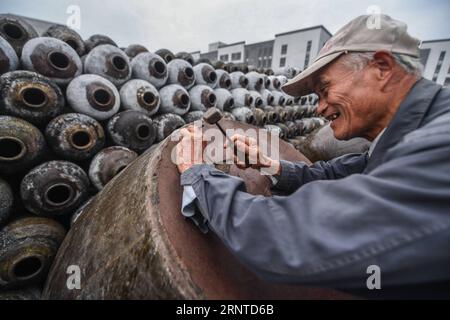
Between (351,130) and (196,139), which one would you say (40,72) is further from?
(351,130)

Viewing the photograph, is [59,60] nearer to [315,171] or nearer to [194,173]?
[194,173]

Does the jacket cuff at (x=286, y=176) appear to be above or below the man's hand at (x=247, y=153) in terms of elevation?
below

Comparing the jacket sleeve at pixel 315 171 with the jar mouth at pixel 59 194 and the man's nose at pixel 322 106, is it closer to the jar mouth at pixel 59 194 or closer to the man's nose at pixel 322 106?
the man's nose at pixel 322 106

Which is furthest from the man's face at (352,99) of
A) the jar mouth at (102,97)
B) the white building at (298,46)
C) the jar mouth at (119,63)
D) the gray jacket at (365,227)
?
the white building at (298,46)

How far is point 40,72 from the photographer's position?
2854 millimetres

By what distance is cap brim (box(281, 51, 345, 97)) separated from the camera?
3.66 ft

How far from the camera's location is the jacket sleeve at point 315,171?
157 centimetres

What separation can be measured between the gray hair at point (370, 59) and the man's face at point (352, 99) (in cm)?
2

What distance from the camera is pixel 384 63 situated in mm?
1035

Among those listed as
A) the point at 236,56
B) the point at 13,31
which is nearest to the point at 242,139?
the point at 13,31

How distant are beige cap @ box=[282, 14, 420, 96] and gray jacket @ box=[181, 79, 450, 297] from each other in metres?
0.49

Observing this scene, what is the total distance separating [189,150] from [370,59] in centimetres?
99

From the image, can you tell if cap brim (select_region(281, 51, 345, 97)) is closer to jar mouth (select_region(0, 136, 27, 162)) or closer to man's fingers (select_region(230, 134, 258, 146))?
man's fingers (select_region(230, 134, 258, 146))

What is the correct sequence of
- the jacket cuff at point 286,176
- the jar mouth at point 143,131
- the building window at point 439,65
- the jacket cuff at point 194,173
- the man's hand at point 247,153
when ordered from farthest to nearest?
the building window at point 439,65, the jar mouth at point 143,131, the jacket cuff at point 286,176, the man's hand at point 247,153, the jacket cuff at point 194,173
